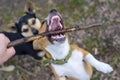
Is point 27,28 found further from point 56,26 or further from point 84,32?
point 56,26

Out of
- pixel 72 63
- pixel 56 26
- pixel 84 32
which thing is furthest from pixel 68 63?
pixel 84 32

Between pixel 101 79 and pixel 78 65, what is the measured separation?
601mm

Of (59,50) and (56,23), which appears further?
(59,50)

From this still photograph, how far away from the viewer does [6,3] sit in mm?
4105

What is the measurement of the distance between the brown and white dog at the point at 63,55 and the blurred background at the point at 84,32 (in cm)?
48

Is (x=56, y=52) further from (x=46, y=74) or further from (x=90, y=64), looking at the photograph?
(x=46, y=74)

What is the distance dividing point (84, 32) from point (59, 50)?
1.02 meters

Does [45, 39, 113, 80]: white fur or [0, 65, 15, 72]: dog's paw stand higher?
[45, 39, 113, 80]: white fur

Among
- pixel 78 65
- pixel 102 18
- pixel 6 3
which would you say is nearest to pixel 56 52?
pixel 78 65

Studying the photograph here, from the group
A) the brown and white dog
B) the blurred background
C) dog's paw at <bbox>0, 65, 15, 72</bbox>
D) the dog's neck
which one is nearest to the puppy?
the blurred background

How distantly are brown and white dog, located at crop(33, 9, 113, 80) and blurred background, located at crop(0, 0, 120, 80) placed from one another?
0.48 m

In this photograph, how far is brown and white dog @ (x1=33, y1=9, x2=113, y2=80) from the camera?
253cm

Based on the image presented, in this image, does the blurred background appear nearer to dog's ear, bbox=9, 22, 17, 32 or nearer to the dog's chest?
dog's ear, bbox=9, 22, 17, 32

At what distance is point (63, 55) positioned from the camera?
2.77 metres
